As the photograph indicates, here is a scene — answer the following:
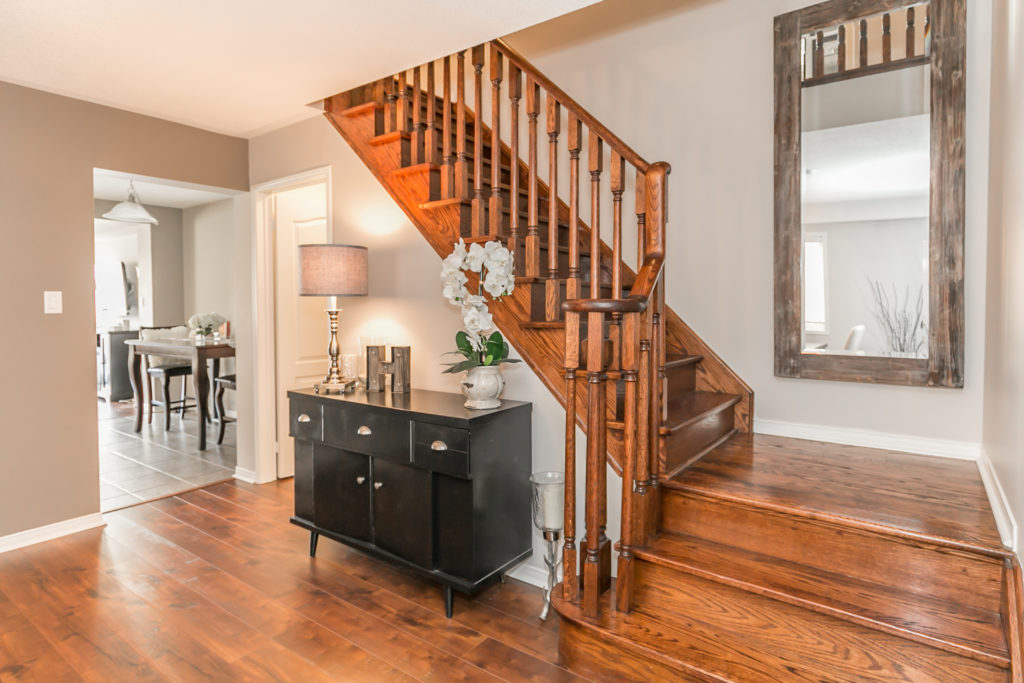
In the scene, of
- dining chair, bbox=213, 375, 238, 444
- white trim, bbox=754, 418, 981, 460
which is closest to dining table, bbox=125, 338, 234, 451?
dining chair, bbox=213, 375, 238, 444

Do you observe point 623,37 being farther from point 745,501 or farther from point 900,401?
point 745,501

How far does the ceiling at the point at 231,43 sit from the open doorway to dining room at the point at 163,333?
0.92 m

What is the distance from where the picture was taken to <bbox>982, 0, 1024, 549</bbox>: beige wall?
4.83 feet

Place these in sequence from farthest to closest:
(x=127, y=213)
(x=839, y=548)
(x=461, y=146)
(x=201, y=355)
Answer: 1. (x=127, y=213)
2. (x=201, y=355)
3. (x=461, y=146)
4. (x=839, y=548)

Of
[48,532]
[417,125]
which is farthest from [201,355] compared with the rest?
[417,125]

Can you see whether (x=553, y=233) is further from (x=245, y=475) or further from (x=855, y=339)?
(x=245, y=475)

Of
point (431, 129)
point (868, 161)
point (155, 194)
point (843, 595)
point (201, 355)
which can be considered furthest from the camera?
point (155, 194)

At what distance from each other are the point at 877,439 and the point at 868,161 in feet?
4.06

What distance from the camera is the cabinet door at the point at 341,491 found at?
8.83ft

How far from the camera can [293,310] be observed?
4.25 m

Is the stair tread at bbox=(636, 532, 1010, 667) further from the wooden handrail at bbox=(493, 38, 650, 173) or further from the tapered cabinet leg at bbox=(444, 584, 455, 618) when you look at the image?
the wooden handrail at bbox=(493, 38, 650, 173)

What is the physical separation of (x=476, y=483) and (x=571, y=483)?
1.90 ft

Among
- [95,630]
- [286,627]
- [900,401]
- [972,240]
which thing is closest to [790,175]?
[972,240]

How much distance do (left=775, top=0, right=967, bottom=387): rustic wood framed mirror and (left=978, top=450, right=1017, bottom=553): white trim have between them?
1.43 ft
